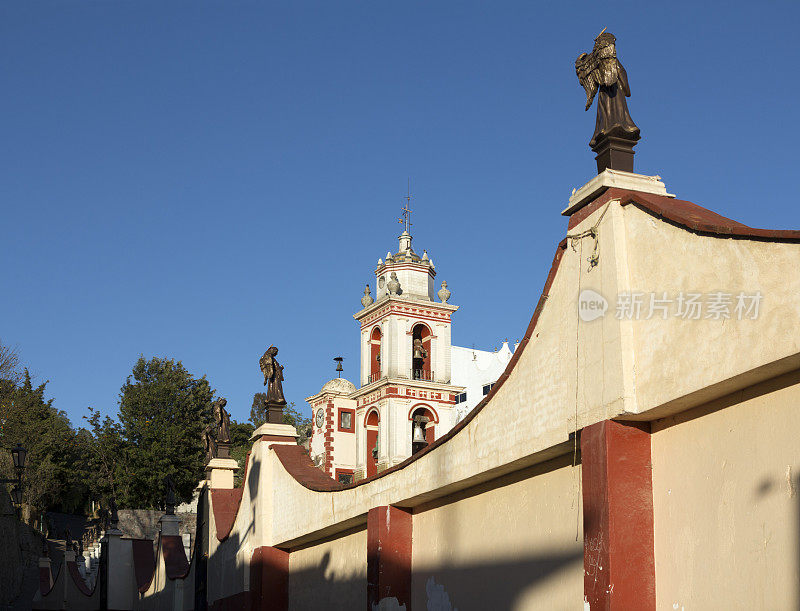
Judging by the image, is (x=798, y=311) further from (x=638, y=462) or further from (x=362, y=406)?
(x=362, y=406)

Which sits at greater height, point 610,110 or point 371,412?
point 371,412

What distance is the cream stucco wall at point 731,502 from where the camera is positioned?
600 centimetres

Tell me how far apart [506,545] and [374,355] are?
4012 cm

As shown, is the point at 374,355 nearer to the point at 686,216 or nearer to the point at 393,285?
the point at 393,285

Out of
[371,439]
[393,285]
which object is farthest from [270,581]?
[371,439]

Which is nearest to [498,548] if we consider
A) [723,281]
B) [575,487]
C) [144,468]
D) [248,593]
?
[575,487]

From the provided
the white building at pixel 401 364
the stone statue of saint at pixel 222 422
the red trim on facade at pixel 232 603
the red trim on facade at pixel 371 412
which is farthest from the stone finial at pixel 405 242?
the red trim on facade at pixel 232 603

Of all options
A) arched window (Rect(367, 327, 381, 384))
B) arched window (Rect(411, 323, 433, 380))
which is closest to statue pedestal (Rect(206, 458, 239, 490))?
arched window (Rect(411, 323, 433, 380))

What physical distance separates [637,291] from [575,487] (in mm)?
1778

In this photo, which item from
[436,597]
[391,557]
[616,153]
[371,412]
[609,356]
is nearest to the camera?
[609,356]

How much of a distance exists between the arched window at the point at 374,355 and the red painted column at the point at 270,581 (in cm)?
3225

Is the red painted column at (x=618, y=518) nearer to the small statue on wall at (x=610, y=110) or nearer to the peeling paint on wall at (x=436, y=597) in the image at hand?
the small statue on wall at (x=610, y=110)

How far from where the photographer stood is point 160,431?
58.0 m

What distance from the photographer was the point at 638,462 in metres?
7.29
